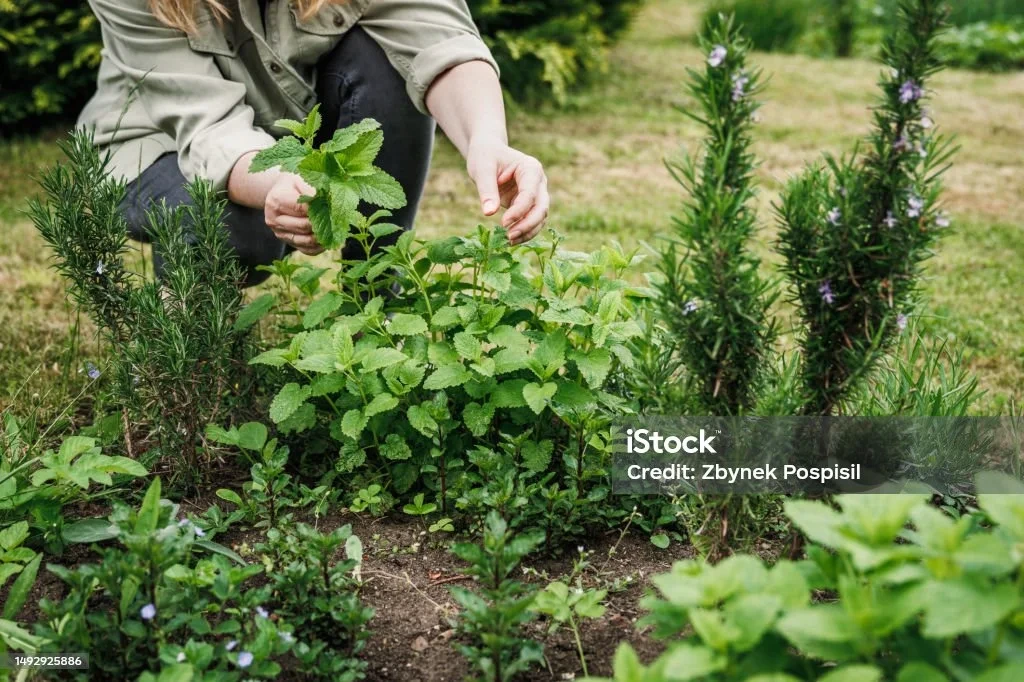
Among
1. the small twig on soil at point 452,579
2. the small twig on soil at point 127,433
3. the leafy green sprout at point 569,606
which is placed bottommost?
the small twig on soil at point 452,579

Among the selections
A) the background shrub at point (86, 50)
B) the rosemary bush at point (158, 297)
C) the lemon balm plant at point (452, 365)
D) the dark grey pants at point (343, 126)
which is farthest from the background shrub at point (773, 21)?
the rosemary bush at point (158, 297)

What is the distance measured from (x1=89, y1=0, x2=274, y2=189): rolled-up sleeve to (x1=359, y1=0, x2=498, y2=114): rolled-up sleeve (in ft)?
1.24

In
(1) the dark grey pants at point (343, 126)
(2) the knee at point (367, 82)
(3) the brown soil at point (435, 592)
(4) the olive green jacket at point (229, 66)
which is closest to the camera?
(3) the brown soil at point (435, 592)

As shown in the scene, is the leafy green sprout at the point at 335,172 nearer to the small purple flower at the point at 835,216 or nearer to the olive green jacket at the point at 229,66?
the olive green jacket at the point at 229,66

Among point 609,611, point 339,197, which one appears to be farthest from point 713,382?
point 339,197

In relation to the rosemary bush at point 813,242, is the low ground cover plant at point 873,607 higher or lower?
lower

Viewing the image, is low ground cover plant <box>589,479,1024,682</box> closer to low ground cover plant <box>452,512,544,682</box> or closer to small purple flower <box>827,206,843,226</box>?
low ground cover plant <box>452,512,544,682</box>

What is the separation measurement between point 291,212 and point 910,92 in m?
1.15

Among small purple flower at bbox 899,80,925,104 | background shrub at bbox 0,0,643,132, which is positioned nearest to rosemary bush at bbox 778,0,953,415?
small purple flower at bbox 899,80,925,104

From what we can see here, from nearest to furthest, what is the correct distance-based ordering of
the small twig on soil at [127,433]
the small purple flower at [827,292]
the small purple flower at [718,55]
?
the small purple flower at [718,55] < the small purple flower at [827,292] < the small twig on soil at [127,433]

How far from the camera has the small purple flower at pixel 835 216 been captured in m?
1.36

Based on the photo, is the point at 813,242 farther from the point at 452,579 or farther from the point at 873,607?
the point at 452,579

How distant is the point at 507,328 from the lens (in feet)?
6.23

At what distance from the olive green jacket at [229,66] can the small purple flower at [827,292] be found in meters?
1.16
